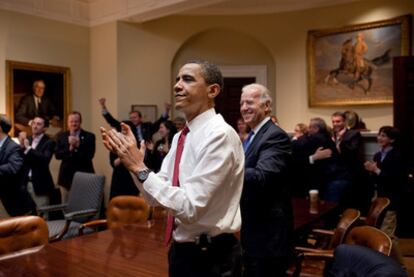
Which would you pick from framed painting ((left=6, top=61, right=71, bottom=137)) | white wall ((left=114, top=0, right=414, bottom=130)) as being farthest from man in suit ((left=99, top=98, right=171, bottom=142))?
framed painting ((left=6, top=61, right=71, bottom=137))

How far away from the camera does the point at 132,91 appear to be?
6.16m

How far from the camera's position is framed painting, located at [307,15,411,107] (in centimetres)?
560

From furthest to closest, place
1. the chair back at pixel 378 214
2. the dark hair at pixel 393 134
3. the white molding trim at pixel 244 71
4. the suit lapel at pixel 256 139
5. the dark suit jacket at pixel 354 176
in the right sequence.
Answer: the white molding trim at pixel 244 71
the dark suit jacket at pixel 354 176
the dark hair at pixel 393 134
the chair back at pixel 378 214
the suit lapel at pixel 256 139

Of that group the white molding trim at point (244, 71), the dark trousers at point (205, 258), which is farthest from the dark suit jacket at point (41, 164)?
the white molding trim at point (244, 71)

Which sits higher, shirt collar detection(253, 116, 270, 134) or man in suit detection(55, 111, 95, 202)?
shirt collar detection(253, 116, 270, 134)

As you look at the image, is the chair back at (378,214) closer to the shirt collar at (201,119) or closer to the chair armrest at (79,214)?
the shirt collar at (201,119)

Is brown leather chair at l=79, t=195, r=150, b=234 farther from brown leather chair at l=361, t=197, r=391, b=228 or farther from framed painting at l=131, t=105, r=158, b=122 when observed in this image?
framed painting at l=131, t=105, r=158, b=122

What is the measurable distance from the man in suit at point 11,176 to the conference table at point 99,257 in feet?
5.23

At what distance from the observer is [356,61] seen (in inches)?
233

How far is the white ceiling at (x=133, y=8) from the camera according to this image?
17.8 feet

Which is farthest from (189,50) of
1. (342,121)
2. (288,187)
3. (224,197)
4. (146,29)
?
(224,197)

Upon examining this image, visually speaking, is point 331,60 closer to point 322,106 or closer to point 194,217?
point 322,106

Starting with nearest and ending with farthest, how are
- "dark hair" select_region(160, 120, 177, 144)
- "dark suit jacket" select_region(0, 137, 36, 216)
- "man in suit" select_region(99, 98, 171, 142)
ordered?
"dark suit jacket" select_region(0, 137, 36, 216) < "dark hair" select_region(160, 120, 177, 144) < "man in suit" select_region(99, 98, 171, 142)

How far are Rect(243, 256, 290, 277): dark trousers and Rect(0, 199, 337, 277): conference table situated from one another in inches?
16.7
